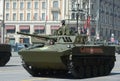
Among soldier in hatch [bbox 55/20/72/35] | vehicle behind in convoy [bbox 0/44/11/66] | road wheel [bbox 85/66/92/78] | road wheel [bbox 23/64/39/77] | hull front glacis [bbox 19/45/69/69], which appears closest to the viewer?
hull front glacis [bbox 19/45/69/69]

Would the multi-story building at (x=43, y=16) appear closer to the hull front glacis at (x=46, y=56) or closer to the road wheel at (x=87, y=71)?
the road wheel at (x=87, y=71)

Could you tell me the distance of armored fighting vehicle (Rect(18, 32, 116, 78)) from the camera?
68.0ft

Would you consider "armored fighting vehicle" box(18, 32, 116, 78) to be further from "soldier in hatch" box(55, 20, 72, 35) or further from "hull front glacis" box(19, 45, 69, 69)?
"soldier in hatch" box(55, 20, 72, 35)

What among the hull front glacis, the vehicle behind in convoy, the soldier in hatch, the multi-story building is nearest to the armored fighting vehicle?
the hull front glacis

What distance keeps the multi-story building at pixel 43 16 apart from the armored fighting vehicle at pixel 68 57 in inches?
3172

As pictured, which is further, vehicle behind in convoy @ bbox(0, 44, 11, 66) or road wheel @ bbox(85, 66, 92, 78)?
vehicle behind in convoy @ bbox(0, 44, 11, 66)

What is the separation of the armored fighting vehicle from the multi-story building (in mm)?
80562

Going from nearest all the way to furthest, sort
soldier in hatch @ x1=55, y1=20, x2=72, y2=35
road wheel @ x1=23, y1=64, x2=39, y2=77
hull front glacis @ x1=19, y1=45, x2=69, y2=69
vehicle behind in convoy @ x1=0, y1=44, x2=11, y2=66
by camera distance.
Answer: hull front glacis @ x1=19, y1=45, x2=69, y2=69 → road wheel @ x1=23, y1=64, x2=39, y2=77 → soldier in hatch @ x1=55, y1=20, x2=72, y2=35 → vehicle behind in convoy @ x1=0, y1=44, x2=11, y2=66

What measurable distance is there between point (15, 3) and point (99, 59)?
8803cm

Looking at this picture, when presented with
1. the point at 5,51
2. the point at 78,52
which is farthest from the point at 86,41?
the point at 5,51

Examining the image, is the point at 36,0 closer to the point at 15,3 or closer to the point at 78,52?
the point at 15,3

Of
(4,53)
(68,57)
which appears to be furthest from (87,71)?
(4,53)

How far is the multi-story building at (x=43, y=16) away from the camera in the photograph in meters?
106

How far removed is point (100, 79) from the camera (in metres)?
21.0
